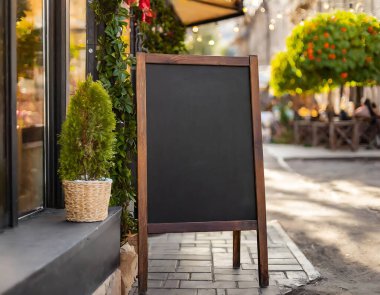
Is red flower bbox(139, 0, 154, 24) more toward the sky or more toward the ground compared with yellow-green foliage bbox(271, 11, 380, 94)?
more toward the ground

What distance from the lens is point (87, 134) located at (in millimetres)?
3445

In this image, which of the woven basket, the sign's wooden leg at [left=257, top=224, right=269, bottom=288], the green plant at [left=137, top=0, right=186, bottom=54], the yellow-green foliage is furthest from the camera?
the yellow-green foliage

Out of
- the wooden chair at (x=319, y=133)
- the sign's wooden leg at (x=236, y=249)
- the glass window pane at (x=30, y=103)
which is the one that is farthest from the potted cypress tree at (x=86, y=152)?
the wooden chair at (x=319, y=133)

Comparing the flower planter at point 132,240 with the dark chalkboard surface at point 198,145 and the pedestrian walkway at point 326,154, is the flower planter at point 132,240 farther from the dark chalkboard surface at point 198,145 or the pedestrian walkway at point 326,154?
the pedestrian walkway at point 326,154

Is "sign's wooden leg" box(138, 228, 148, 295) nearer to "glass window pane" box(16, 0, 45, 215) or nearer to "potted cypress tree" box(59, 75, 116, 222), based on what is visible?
"potted cypress tree" box(59, 75, 116, 222)

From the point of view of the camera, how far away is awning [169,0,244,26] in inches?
305

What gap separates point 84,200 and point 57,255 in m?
0.76

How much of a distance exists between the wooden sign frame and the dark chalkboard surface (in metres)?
0.04

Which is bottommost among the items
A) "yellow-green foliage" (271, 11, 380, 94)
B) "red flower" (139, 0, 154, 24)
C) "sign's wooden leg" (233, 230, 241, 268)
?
"sign's wooden leg" (233, 230, 241, 268)

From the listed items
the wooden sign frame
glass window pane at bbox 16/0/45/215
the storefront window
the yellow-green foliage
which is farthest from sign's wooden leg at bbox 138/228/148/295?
the yellow-green foliage

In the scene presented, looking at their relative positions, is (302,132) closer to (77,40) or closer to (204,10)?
(204,10)

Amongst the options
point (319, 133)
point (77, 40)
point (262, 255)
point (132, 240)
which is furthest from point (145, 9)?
point (319, 133)

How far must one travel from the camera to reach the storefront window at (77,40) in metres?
4.26

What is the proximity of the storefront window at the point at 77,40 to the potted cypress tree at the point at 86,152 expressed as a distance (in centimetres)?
79
